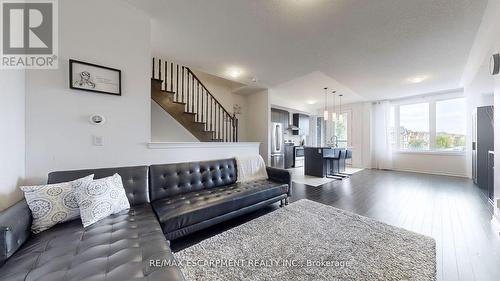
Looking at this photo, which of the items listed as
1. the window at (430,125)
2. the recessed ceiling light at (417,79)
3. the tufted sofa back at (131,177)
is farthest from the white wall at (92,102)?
the window at (430,125)

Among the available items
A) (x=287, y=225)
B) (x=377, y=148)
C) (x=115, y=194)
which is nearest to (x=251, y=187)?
(x=287, y=225)

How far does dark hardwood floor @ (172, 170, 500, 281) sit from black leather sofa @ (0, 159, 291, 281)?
0.34 metres

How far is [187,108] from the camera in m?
4.35

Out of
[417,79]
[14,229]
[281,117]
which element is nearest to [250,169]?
[14,229]

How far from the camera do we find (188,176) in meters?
2.58

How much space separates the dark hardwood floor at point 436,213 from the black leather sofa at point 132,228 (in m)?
0.34

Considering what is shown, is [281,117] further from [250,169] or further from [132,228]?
[132,228]

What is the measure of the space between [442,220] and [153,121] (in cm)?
540

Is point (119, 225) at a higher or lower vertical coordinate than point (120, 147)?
lower

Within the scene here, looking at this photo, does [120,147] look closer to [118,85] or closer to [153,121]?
[118,85]

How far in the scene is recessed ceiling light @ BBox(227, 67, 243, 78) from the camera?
420 centimetres

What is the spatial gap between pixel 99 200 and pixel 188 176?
3.55 feet

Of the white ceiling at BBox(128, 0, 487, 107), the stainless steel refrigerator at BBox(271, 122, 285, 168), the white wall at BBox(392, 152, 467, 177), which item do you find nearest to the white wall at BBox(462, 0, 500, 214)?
the white ceiling at BBox(128, 0, 487, 107)

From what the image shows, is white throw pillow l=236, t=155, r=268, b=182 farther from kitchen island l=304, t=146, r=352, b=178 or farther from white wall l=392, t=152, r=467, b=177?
white wall l=392, t=152, r=467, b=177
